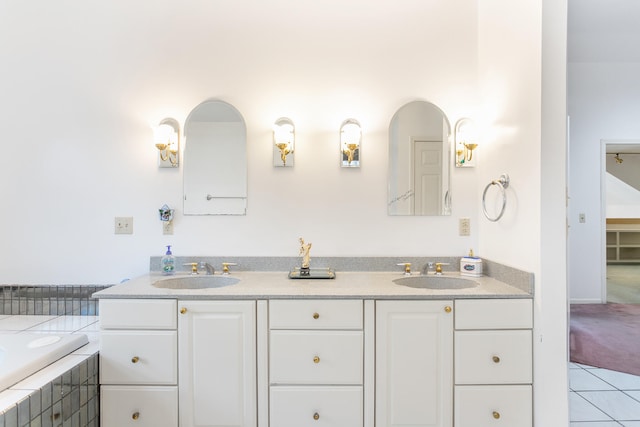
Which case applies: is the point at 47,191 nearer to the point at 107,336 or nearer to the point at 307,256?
the point at 107,336

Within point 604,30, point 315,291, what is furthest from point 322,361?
point 604,30

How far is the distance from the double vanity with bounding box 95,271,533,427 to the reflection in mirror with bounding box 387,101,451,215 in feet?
2.33

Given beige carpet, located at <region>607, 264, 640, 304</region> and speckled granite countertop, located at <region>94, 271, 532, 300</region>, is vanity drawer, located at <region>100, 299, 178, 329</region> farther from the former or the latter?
beige carpet, located at <region>607, 264, 640, 304</region>

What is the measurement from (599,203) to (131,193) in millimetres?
4501

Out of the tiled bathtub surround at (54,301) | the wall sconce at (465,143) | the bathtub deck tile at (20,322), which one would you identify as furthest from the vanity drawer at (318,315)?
the bathtub deck tile at (20,322)

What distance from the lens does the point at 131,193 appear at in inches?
86.8

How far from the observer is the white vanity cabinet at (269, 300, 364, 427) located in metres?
1.64

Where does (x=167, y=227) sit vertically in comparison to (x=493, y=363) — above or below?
above

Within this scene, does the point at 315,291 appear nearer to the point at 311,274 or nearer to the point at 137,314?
the point at 311,274

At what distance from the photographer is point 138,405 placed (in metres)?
1.66

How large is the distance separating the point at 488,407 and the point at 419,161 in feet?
4.56

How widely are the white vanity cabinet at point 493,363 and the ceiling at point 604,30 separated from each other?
2.46m

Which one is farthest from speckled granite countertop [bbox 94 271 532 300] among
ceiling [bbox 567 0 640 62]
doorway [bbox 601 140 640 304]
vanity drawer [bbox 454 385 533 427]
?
doorway [bbox 601 140 640 304]

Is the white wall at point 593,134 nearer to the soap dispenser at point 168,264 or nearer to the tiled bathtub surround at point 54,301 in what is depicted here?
the soap dispenser at point 168,264
